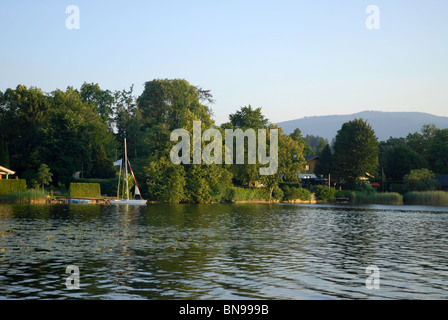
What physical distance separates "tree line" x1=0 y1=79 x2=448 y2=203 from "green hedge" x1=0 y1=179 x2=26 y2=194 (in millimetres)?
7302

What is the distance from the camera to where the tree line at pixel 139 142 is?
94.8 m

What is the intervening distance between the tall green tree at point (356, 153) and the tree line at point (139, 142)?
266 mm

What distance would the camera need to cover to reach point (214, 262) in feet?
80.5

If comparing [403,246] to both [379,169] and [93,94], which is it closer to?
[93,94]

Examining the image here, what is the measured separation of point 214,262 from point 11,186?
212 ft

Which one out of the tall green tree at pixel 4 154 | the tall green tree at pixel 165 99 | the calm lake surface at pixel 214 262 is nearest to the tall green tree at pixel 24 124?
the tall green tree at pixel 4 154

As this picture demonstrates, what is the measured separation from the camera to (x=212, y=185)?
324ft

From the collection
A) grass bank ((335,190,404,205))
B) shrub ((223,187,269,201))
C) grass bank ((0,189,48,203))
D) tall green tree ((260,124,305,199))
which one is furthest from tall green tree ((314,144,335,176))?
grass bank ((0,189,48,203))

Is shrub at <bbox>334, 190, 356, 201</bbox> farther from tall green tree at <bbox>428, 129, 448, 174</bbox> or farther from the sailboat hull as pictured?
the sailboat hull

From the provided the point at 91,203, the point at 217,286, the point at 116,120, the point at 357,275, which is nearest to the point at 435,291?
the point at 357,275

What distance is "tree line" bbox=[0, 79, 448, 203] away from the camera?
94812 mm

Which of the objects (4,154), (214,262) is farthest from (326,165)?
(214,262)

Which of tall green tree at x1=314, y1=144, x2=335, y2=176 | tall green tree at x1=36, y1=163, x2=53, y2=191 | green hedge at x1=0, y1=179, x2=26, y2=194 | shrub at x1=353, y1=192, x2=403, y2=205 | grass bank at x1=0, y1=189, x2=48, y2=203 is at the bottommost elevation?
shrub at x1=353, y1=192, x2=403, y2=205

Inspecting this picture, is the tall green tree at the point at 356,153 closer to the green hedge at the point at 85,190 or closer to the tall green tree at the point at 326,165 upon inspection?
the tall green tree at the point at 326,165
